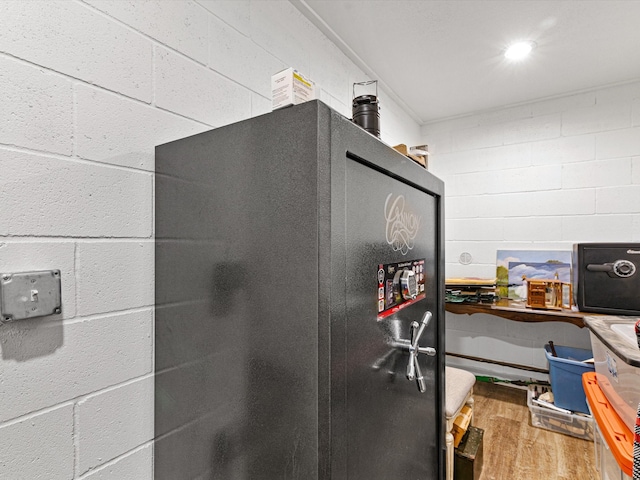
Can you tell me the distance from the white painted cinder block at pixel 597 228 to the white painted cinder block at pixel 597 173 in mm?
243

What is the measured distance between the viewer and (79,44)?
0.78 meters

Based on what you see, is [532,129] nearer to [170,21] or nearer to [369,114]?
[369,114]

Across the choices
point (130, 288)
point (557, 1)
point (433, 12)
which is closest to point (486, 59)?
point (557, 1)

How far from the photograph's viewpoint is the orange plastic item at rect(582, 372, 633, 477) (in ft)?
2.87

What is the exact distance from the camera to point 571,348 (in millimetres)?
2496

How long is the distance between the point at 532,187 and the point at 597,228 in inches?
20.5

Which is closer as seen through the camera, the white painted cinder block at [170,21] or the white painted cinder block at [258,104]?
the white painted cinder block at [170,21]

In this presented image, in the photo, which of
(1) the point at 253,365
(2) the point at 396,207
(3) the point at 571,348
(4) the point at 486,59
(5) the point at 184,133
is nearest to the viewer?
(1) the point at 253,365

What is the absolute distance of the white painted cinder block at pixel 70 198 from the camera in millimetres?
686

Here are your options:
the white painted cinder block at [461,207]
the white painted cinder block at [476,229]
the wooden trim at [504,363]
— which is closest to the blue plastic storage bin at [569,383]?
the wooden trim at [504,363]

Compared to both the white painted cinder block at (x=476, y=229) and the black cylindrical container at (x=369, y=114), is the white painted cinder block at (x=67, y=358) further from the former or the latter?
the white painted cinder block at (x=476, y=229)

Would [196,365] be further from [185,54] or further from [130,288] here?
[185,54]

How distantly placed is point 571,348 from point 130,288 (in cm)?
295

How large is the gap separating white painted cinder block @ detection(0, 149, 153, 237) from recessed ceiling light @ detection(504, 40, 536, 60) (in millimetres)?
2053
